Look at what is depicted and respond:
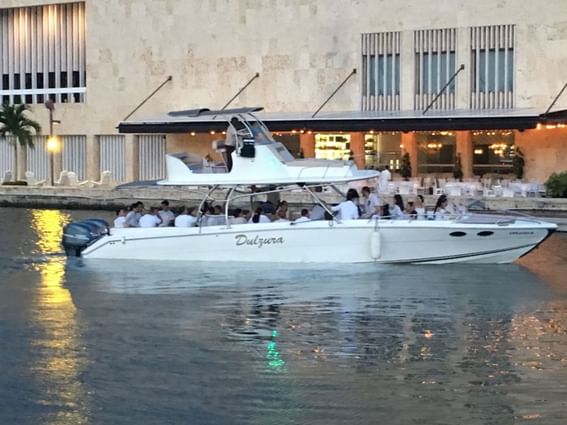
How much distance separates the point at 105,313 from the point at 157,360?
454 centimetres

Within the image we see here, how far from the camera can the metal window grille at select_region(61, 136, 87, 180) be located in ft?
191

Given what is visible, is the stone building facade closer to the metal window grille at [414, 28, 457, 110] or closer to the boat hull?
the metal window grille at [414, 28, 457, 110]

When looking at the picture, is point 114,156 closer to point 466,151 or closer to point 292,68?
point 292,68

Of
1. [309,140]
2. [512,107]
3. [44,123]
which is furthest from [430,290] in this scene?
[44,123]

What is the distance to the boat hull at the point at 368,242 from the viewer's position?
81.3 ft

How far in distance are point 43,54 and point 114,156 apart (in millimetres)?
6763

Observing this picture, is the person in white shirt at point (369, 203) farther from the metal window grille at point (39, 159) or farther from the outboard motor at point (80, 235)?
the metal window grille at point (39, 159)

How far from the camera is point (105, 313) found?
810 inches

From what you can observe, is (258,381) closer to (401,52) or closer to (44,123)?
(401,52)

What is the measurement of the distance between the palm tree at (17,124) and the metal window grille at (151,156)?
5.06 metres

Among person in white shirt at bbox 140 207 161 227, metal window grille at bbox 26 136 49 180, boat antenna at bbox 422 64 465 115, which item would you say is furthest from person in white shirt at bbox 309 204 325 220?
metal window grille at bbox 26 136 49 180

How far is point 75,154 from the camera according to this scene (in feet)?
192

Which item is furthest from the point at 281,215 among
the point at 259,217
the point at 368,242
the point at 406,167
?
the point at 406,167

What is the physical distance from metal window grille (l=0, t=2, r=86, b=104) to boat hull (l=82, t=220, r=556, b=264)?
34537 mm
